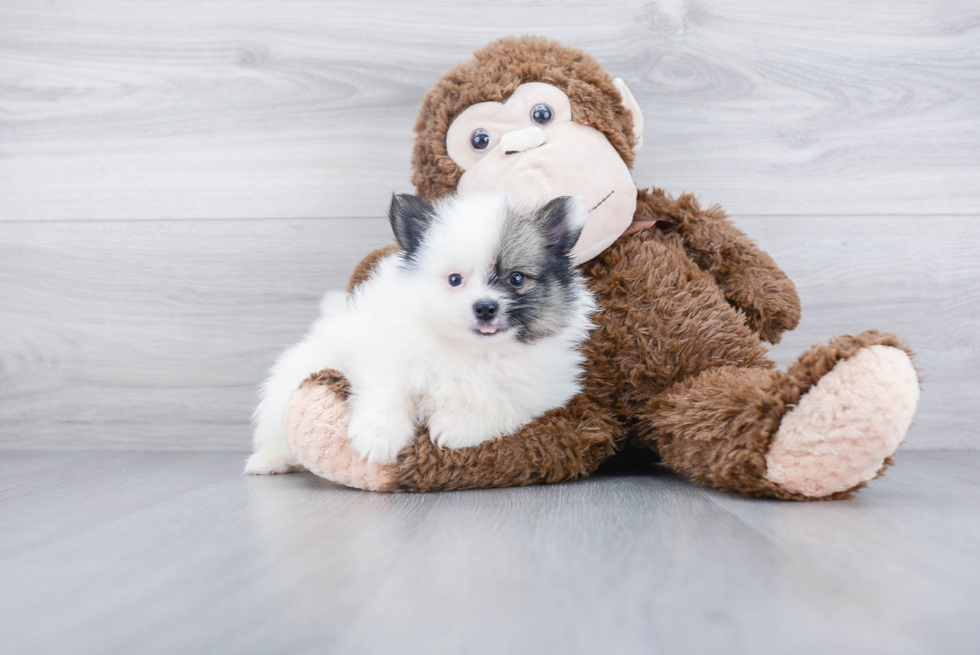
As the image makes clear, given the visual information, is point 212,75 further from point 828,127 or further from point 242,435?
point 828,127

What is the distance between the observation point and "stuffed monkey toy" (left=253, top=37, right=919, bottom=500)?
92cm

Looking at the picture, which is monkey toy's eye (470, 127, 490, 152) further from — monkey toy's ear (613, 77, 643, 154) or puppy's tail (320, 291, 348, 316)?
puppy's tail (320, 291, 348, 316)

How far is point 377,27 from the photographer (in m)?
1.59

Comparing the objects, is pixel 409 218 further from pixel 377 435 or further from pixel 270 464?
pixel 270 464

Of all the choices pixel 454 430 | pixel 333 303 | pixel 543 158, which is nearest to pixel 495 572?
pixel 454 430

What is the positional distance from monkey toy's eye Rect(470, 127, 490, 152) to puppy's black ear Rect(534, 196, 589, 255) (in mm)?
218

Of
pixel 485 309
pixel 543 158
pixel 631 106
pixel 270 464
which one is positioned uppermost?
pixel 631 106

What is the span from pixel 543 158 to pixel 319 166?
0.67 meters

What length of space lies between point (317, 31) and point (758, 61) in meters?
0.99

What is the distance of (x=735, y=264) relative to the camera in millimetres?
1255

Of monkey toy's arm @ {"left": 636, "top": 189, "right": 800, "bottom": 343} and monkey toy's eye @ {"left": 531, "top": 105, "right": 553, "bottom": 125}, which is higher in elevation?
monkey toy's eye @ {"left": 531, "top": 105, "right": 553, "bottom": 125}

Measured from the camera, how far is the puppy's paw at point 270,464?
1.31 metres

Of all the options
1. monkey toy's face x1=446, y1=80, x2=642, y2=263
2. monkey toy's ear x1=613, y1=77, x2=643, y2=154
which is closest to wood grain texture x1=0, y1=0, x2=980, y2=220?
monkey toy's ear x1=613, y1=77, x2=643, y2=154

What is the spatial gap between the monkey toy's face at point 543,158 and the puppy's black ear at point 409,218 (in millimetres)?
149
